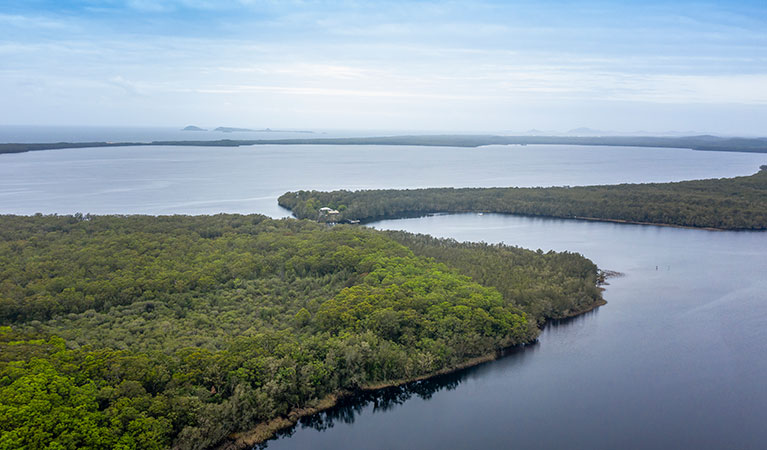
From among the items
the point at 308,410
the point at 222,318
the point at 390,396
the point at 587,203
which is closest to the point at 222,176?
the point at 587,203

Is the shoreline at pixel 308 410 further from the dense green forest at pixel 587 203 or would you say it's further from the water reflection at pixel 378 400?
the dense green forest at pixel 587 203

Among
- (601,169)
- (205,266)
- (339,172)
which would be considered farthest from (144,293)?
(601,169)

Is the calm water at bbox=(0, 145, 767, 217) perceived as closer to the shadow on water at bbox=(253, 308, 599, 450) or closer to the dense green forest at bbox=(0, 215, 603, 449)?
the dense green forest at bbox=(0, 215, 603, 449)

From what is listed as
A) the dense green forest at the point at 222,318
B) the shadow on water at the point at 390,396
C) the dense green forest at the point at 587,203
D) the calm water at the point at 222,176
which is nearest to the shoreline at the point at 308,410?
the shadow on water at the point at 390,396

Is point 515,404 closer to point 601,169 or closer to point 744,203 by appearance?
point 744,203

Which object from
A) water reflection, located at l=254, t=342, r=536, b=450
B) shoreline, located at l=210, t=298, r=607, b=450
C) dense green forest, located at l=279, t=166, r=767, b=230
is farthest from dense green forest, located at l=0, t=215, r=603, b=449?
dense green forest, located at l=279, t=166, r=767, b=230

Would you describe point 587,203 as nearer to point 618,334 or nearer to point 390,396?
point 618,334

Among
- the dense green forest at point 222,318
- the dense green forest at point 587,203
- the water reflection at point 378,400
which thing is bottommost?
the water reflection at point 378,400
